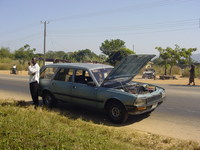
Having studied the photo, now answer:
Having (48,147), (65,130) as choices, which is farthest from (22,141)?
(65,130)

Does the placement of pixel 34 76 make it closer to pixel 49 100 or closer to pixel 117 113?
pixel 49 100

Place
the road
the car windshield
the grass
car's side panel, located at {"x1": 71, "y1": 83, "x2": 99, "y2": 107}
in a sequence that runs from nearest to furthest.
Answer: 1. the grass
2. the road
3. car's side panel, located at {"x1": 71, "y1": 83, "x2": 99, "y2": 107}
4. the car windshield

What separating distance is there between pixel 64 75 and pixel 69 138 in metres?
3.40

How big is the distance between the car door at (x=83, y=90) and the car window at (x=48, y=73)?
111cm

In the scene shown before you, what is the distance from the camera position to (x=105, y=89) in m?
6.35

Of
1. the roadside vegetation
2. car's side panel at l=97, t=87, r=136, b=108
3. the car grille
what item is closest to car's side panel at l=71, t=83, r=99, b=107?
car's side panel at l=97, t=87, r=136, b=108

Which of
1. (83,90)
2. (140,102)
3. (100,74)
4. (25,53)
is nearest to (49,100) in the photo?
(83,90)

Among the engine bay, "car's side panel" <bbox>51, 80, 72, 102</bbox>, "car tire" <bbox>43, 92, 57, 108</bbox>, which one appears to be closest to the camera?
the engine bay

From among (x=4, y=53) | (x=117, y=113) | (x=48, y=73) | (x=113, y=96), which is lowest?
(x=117, y=113)

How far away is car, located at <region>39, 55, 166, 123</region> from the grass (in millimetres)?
871

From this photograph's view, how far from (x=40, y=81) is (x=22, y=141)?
410cm

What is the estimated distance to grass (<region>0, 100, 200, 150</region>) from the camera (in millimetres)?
4156

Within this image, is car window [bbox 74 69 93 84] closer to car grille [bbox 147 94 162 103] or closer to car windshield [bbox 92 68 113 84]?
car windshield [bbox 92 68 113 84]

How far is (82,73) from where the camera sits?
293 inches
